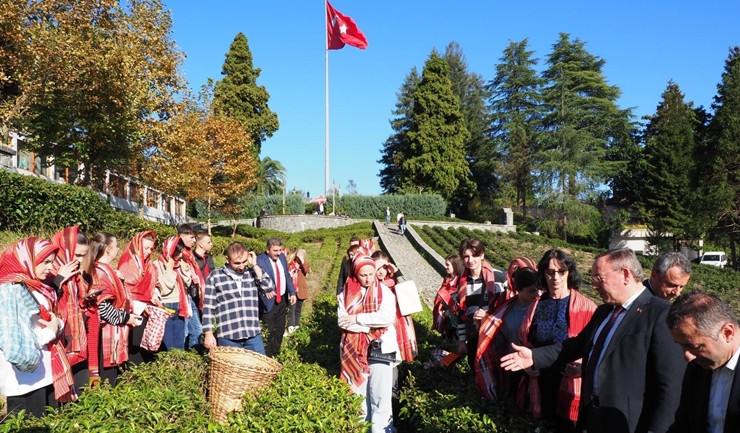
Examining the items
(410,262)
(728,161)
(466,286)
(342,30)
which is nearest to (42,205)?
(466,286)

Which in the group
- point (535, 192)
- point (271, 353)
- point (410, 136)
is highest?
point (410, 136)

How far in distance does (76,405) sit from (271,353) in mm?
3428

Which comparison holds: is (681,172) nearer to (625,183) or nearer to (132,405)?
(625,183)

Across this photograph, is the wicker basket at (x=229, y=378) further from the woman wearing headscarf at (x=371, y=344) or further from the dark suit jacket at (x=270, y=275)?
the dark suit jacket at (x=270, y=275)

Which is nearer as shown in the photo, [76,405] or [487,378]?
[76,405]

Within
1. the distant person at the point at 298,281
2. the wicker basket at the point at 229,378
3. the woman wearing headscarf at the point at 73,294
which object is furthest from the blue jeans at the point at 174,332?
the distant person at the point at 298,281

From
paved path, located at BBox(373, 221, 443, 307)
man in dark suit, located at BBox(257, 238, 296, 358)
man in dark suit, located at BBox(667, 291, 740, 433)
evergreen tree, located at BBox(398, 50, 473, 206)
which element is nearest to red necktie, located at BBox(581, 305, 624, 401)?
man in dark suit, located at BBox(667, 291, 740, 433)

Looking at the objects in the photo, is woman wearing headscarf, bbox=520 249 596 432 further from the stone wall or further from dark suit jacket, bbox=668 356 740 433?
the stone wall

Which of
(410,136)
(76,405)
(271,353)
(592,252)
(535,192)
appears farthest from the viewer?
(410,136)

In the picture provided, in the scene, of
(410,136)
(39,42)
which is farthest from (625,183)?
(39,42)

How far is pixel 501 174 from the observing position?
51031 mm

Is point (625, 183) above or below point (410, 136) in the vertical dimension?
below

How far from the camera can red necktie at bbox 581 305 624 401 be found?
326 centimetres

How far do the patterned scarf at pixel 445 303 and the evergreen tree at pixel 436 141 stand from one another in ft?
140
